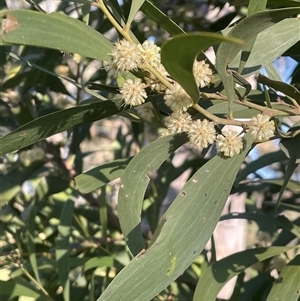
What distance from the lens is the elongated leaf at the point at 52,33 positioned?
0.48 metres

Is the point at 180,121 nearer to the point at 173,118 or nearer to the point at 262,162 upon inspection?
the point at 173,118

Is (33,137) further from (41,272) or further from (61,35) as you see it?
(41,272)

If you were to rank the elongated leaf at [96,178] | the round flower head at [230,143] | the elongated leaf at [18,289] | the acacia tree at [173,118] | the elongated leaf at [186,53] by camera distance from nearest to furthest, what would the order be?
1. the elongated leaf at [186,53]
2. the acacia tree at [173,118]
3. the round flower head at [230,143]
4. the elongated leaf at [96,178]
5. the elongated leaf at [18,289]

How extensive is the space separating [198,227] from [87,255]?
26.4 inches

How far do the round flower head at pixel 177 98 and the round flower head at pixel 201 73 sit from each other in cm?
3

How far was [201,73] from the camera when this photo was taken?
1.99 feet

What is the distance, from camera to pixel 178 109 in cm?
60

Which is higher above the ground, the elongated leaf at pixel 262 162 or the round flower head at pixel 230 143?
the round flower head at pixel 230 143

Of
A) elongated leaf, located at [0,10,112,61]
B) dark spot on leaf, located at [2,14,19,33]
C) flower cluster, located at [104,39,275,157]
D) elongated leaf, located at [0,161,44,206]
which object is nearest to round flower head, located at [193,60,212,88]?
flower cluster, located at [104,39,275,157]

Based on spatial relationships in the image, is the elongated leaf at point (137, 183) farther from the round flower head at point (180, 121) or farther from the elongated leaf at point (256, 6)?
the elongated leaf at point (256, 6)

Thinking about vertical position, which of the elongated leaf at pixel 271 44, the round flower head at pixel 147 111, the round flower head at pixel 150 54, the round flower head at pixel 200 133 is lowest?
the round flower head at pixel 147 111

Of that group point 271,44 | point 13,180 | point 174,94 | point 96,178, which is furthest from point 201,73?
point 13,180

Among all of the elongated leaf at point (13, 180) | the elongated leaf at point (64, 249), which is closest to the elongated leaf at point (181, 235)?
the elongated leaf at point (64, 249)

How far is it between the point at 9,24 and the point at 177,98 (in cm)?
20
